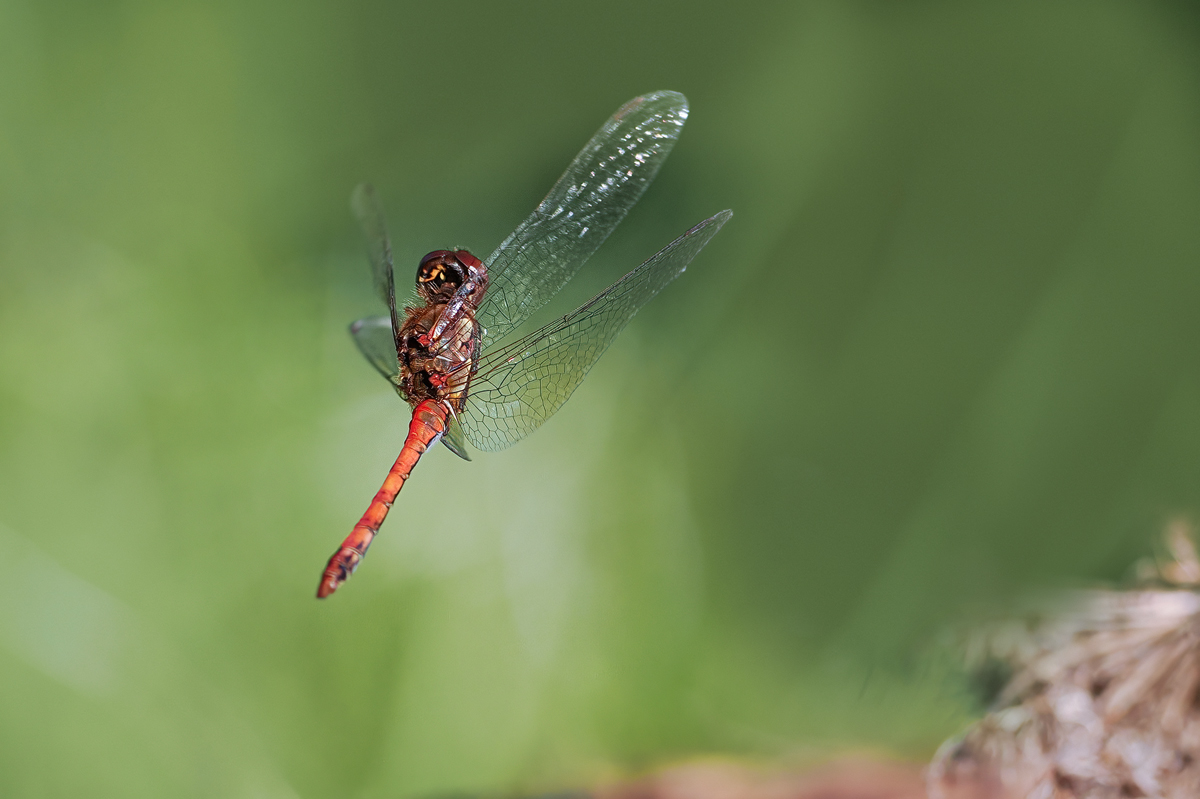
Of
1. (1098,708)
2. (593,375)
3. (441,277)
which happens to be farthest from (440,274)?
(1098,708)

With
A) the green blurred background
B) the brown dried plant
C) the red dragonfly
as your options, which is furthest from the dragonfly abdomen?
the brown dried plant

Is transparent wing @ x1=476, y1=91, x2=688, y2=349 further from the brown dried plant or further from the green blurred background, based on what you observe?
the brown dried plant

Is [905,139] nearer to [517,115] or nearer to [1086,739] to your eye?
[517,115]

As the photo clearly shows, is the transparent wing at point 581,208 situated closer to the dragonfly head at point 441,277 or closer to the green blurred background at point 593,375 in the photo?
the dragonfly head at point 441,277

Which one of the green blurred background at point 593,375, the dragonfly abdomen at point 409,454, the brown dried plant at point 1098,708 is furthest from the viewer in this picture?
the green blurred background at point 593,375

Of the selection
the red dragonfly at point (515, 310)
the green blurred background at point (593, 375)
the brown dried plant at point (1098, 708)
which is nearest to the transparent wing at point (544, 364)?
the red dragonfly at point (515, 310)

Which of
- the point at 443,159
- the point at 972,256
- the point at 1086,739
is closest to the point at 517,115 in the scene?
the point at 443,159

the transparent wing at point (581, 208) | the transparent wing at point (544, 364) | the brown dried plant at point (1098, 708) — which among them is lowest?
the brown dried plant at point (1098, 708)

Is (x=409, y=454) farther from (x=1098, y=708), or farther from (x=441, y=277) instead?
(x=1098, y=708)
